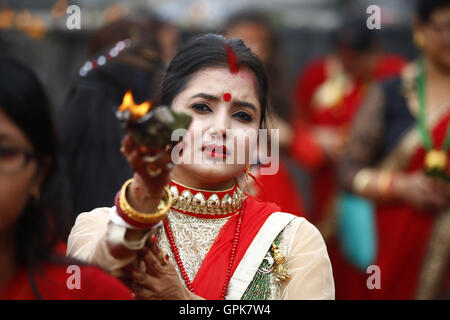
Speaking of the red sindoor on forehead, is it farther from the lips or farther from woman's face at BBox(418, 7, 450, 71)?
woman's face at BBox(418, 7, 450, 71)

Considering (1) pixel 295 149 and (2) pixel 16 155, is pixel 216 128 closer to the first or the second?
(2) pixel 16 155

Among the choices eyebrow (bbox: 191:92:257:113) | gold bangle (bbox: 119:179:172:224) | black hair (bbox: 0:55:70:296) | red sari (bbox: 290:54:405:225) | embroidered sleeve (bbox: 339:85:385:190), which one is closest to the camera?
gold bangle (bbox: 119:179:172:224)

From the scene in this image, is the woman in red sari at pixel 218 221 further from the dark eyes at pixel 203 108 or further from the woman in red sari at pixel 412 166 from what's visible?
the woman in red sari at pixel 412 166

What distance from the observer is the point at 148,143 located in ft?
4.64

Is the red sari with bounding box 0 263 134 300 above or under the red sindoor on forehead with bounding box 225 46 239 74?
under

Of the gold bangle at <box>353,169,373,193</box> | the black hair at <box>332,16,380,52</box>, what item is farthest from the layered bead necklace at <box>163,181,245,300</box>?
the black hair at <box>332,16,380,52</box>

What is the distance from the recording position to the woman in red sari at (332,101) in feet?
18.8

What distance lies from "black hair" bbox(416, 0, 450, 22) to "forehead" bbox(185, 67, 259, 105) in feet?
7.93

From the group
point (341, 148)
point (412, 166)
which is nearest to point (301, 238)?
point (412, 166)

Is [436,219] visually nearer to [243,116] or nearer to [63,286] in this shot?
[243,116]

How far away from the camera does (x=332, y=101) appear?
20.3 ft

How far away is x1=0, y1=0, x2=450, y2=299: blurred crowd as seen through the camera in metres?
1.88

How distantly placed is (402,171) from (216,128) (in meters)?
2.55

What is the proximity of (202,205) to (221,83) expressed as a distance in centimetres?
31
